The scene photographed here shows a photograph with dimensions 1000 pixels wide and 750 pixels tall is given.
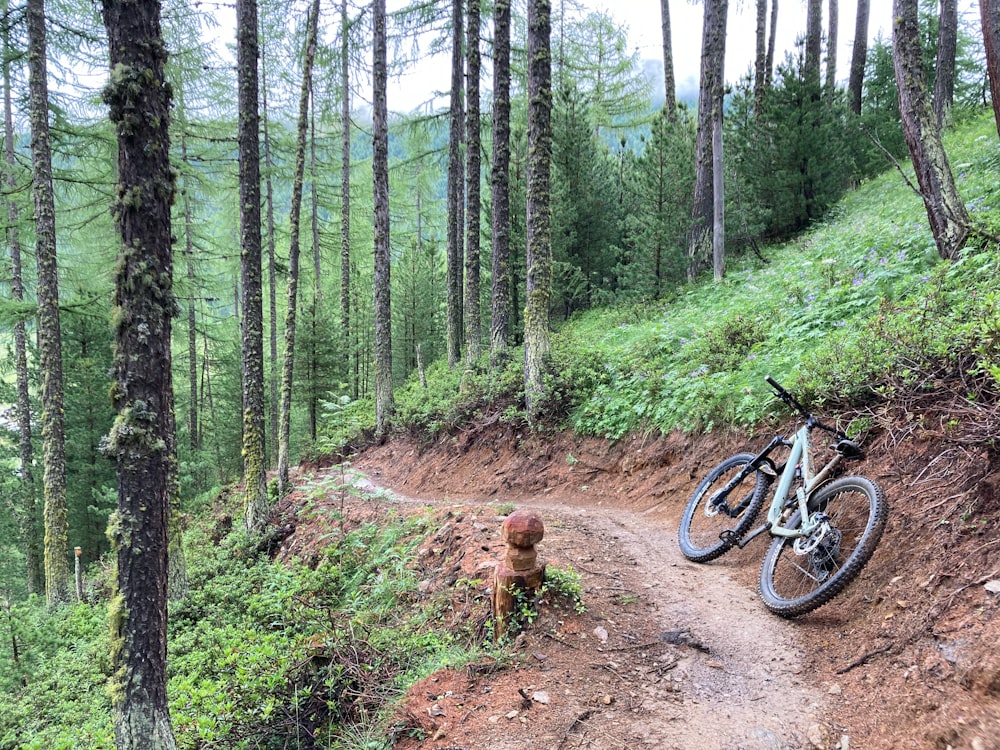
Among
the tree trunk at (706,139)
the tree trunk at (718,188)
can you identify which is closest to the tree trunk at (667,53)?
the tree trunk at (706,139)

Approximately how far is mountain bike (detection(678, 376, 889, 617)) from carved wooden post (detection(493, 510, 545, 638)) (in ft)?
5.89

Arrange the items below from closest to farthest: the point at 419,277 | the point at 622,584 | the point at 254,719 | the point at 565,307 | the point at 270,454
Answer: the point at 254,719 < the point at 622,584 < the point at 565,307 < the point at 419,277 < the point at 270,454

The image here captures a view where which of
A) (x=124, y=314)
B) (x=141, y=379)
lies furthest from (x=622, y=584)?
(x=124, y=314)

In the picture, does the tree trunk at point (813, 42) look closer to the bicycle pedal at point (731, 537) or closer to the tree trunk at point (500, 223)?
the tree trunk at point (500, 223)

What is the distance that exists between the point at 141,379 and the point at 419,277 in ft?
70.1

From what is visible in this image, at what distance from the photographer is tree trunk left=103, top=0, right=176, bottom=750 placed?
11.4 ft

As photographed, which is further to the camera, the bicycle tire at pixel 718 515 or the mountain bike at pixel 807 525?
the bicycle tire at pixel 718 515

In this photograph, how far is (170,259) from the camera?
3.74 m

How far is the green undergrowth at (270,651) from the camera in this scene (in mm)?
3820

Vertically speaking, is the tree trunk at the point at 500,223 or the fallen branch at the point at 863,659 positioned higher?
the tree trunk at the point at 500,223

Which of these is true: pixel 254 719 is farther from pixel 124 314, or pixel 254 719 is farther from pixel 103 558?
pixel 103 558

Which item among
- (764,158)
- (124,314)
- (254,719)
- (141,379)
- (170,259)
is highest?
(764,158)

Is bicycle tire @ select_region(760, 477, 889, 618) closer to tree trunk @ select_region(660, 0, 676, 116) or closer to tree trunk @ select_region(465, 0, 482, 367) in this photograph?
tree trunk @ select_region(465, 0, 482, 367)

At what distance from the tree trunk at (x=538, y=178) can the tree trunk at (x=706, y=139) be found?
700 centimetres
